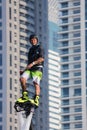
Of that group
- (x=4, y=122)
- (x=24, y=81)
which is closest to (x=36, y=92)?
(x=24, y=81)

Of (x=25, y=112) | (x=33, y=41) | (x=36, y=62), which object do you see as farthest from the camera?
(x=33, y=41)

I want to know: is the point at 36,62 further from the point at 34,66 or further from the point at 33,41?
the point at 33,41

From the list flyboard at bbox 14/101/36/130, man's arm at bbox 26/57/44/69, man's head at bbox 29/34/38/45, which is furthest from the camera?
man's head at bbox 29/34/38/45

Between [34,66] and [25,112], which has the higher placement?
[34,66]

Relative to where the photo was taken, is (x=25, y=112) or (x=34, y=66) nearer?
(x=25, y=112)

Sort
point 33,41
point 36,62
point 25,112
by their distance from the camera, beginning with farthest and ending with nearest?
1. point 33,41
2. point 36,62
3. point 25,112

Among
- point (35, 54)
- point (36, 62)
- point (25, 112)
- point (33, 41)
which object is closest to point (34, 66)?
point (36, 62)

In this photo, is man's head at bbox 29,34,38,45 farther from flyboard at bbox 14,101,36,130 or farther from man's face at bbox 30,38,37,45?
flyboard at bbox 14,101,36,130

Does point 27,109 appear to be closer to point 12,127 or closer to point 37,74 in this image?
point 37,74

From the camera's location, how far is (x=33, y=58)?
20.3m

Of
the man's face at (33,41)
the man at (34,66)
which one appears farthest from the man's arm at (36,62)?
the man's face at (33,41)

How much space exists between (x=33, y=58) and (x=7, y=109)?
180 meters

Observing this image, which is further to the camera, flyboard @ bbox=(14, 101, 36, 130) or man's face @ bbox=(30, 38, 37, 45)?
man's face @ bbox=(30, 38, 37, 45)

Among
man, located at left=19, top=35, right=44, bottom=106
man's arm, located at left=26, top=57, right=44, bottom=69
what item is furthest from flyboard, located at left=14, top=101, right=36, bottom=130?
man's arm, located at left=26, top=57, right=44, bottom=69
